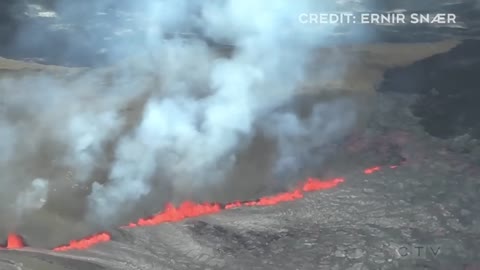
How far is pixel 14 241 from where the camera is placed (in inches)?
657

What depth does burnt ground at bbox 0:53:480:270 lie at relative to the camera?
Result: 1538 cm

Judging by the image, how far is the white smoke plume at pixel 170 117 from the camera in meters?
18.6

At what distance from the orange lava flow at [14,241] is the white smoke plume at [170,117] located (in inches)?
76.0

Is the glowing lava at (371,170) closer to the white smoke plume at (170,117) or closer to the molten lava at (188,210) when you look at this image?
the molten lava at (188,210)

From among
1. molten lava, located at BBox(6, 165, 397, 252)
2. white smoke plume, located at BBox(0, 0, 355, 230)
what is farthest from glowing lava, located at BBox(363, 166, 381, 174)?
white smoke plume, located at BBox(0, 0, 355, 230)

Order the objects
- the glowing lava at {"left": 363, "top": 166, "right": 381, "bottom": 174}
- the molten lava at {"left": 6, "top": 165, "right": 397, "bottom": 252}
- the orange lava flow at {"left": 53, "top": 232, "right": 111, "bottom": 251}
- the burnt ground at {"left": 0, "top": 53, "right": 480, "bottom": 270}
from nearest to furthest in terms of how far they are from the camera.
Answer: the burnt ground at {"left": 0, "top": 53, "right": 480, "bottom": 270}, the orange lava flow at {"left": 53, "top": 232, "right": 111, "bottom": 251}, the molten lava at {"left": 6, "top": 165, "right": 397, "bottom": 252}, the glowing lava at {"left": 363, "top": 166, "right": 381, "bottom": 174}

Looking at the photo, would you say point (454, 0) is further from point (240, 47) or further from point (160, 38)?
point (160, 38)

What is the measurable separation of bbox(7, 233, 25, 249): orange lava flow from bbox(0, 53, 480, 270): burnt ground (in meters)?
0.72

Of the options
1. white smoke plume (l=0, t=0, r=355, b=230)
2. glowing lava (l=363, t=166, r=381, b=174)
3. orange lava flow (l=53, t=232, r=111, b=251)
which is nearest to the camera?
orange lava flow (l=53, t=232, r=111, b=251)

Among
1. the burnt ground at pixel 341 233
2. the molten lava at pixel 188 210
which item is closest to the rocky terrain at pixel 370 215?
the burnt ground at pixel 341 233

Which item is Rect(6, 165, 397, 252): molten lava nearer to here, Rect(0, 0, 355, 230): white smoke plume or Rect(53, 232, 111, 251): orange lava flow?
Rect(53, 232, 111, 251): orange lava flow

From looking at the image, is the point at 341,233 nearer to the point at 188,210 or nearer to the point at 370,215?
the point at 370,215

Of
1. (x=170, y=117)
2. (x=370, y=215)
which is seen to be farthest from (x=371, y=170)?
(x=170, y=117)

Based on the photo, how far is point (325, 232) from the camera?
53.6 feet
